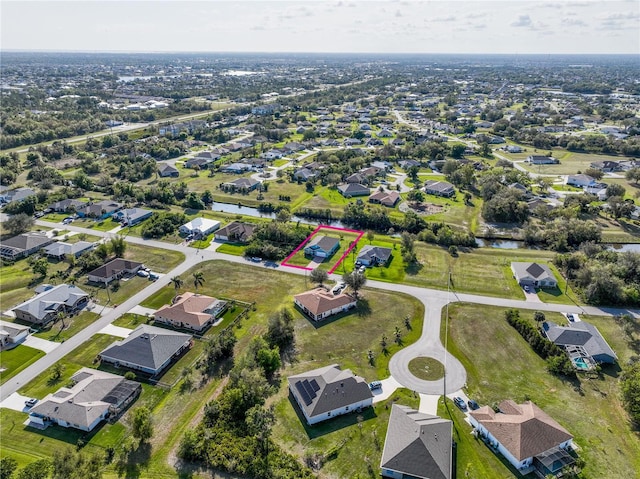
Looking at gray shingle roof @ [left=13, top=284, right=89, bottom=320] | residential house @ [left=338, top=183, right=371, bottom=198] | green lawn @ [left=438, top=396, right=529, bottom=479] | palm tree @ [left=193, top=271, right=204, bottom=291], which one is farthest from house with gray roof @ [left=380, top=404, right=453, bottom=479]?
residential house @ [left=338, top=183, right=371, bottom=198]

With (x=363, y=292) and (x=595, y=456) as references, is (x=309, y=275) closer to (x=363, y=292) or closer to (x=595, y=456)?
(x=363, y=292)

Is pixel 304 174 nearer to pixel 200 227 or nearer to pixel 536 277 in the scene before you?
pixel 200 227

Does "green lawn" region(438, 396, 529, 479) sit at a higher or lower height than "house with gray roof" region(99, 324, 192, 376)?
lower

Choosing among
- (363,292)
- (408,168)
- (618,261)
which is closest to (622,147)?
(408,168)

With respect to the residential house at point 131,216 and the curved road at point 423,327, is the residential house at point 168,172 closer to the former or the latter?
the residential house at point 131,216

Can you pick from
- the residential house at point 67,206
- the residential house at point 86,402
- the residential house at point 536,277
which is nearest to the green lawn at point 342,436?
the residential house at point 86,402

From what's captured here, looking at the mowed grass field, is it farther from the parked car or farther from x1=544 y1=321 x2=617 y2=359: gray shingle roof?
x1=544 y1=321 x2=617 y2=359: gray shingle roof

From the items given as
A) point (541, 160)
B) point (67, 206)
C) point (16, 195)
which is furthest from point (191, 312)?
point (541, 160)
